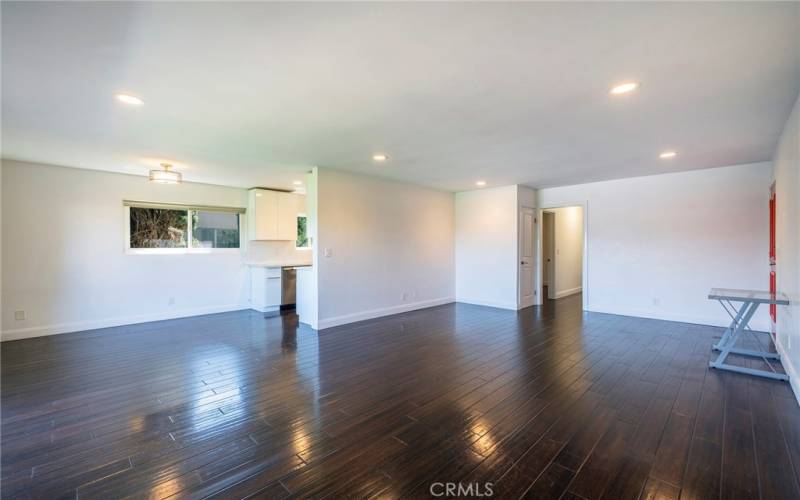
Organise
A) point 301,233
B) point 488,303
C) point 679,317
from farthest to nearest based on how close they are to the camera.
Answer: point 301,233 → point 488,303 → point 679,317

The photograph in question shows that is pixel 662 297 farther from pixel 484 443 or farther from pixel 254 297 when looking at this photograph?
pixel 254 297

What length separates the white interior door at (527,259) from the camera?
22.3ft

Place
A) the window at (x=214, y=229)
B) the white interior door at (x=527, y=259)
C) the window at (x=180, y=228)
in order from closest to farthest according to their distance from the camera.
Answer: the window at (x=180, y=228)
the window at (x=214, y=229)
the white interior door at (x=527, y=259)

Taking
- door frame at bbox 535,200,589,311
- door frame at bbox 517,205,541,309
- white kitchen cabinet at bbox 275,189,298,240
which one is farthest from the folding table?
white kitchen cabinet at bbox 275,189,298,240

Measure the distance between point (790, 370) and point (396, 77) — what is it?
4.26 m

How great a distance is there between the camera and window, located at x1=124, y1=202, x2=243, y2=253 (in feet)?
18.8

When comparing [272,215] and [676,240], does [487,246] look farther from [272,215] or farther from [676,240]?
[272,215]

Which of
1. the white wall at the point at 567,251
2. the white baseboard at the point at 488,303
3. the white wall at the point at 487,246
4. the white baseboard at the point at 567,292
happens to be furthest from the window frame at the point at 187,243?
the white baseboard at the point at 567,292

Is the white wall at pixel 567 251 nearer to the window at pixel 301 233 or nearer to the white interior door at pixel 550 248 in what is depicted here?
the white interior door at pixel 550 248

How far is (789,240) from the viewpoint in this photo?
317cm

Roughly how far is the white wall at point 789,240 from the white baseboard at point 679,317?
122 centimetres

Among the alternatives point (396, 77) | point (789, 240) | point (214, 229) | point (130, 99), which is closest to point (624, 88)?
point (396, 77)

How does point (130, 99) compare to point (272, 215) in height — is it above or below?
above

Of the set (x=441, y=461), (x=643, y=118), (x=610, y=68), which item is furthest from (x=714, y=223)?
(x=441, y=461)
